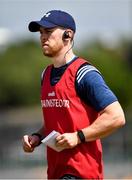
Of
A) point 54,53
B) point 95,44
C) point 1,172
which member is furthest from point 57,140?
point 95,44

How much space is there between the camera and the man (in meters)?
5.78

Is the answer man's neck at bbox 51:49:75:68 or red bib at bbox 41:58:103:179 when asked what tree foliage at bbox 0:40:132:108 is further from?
red bib at bbox 41:58:103:179

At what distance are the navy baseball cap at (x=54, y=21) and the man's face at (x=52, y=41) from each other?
46 mm

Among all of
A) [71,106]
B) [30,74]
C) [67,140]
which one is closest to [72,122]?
[71,106]

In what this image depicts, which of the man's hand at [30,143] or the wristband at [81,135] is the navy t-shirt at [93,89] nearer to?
the wristband at [81,135]

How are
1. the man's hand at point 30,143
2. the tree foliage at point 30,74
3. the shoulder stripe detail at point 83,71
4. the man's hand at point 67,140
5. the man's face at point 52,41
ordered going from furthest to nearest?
1. the tree foliage at point 30,74
2. the man's hand at point 30,143
3. the man's face at point 52,41
4. the shoulder stripe detail at point 83,71
5. the man's hand at point 67,140

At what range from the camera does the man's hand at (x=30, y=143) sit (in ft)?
20.5

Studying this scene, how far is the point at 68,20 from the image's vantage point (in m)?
6.12

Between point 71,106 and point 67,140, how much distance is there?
0.31m

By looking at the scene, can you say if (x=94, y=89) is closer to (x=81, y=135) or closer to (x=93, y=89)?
(x=93, y=89)

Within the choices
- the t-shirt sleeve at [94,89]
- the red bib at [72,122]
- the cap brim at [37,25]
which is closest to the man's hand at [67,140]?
the red bib at [72,122]

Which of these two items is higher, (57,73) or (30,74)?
(57,73)

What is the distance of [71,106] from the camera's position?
19.3ft

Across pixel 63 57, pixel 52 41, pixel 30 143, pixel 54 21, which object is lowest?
pixel 30 143
